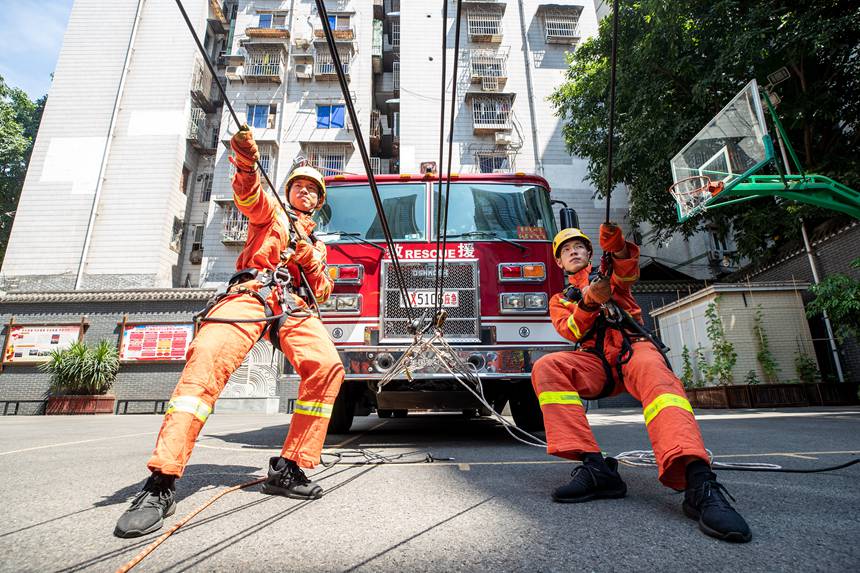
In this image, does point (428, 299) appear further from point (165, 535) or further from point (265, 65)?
point (265, 65)

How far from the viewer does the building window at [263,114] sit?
21.0 metres

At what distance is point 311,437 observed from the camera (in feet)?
7.55

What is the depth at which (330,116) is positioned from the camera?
21.2m

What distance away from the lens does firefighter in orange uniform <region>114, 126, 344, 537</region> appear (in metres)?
1.84

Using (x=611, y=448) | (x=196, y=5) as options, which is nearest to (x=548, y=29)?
(x=196, y=5)

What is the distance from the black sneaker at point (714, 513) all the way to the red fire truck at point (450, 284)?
6.97 ft

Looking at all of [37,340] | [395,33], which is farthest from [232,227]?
[395,33]

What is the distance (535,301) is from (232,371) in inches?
110

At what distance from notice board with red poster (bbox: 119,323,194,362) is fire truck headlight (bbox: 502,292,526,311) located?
542 inches

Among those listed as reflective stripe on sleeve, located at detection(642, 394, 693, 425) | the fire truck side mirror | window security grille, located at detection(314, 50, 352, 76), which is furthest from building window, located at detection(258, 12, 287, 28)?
reflective stripe on sleeve, located at detection(642, 394, 693, 425)

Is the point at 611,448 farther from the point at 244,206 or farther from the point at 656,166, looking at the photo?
the point at 656,166

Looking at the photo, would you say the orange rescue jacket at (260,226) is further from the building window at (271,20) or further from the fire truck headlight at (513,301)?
the building window at (271,20)

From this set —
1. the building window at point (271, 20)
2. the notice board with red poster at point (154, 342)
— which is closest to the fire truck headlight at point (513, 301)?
the notice board with red poster at point (154, 342)

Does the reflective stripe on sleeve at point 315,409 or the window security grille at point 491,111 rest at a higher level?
the window security grille at point 491,111
